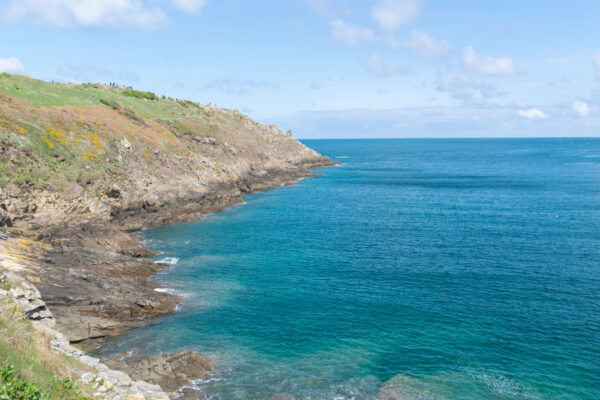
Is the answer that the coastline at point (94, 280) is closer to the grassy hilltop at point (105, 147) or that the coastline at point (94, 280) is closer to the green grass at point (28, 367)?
the green grass at point (28, 367)

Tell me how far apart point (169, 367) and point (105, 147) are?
60.2 m

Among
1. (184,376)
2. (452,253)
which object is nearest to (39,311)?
(184,376)

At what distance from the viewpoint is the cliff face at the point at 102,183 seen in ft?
121

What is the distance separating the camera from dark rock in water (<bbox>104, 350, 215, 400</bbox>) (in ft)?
87.9

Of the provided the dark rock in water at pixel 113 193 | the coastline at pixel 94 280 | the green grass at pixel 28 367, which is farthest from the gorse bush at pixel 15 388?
the dark rock in water at pixel 113 193

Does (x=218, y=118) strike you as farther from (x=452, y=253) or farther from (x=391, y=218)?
(x=452, y=253)

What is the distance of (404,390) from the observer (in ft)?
89.6

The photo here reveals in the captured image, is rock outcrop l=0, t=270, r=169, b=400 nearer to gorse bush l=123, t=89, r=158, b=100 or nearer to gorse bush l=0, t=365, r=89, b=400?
gorse bush l=0, t=365, r=89, b=400

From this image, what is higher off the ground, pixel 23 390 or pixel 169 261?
pixel 23 390

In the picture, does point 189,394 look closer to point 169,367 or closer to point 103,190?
point 169,367

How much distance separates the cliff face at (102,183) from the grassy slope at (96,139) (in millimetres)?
257

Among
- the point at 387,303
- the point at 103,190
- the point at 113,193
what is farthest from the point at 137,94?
the point at 387,303

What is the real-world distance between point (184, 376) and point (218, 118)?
121 meters

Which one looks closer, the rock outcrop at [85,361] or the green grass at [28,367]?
the green grass at [28,367]
